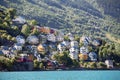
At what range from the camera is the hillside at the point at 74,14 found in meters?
132

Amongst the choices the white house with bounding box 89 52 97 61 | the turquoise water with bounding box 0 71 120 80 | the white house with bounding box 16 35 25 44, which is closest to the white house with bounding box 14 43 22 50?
the white house with bounding box 16 35 25 44

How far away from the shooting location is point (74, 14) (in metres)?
161

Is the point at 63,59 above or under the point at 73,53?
under

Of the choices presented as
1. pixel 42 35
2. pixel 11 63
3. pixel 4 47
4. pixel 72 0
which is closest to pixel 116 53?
pixel 42 35

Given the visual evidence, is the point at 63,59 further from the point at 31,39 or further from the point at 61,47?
the point at 61,47

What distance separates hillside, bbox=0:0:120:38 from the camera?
132m

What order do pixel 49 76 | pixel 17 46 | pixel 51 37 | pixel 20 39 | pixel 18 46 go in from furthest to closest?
1. pixel 51 37
2. pixel 20 39
3. pixel 18 46
4. pixel 17 46
5. pixel 49 76

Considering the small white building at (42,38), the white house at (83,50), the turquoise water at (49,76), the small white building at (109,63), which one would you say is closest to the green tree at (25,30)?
the small white building at (42,38)

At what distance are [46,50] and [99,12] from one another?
11169cm

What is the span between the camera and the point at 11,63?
5672 cm

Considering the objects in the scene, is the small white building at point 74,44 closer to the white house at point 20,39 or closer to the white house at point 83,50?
the white house at point 83,50

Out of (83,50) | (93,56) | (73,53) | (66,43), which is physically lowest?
(93,56)

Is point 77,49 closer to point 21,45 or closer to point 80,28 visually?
point 21,45

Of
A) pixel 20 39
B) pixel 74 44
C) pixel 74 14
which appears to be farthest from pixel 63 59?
pixel 74 14
